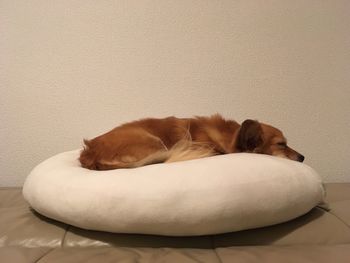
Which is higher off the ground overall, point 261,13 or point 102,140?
point 261,13

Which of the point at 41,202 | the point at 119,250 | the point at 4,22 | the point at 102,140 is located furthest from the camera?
the point at 4,22

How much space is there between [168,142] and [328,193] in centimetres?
75

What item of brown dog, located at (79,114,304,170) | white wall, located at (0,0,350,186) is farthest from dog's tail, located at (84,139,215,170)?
white wall, located at (0,0,350,186)

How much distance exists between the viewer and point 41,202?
44.6 inches

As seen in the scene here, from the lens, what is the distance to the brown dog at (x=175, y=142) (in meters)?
1.34

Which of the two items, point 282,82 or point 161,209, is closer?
point 161,209

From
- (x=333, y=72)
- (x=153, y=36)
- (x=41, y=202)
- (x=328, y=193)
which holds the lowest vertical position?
(x=328, y=193)

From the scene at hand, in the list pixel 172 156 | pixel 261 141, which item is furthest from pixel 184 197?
pixel 261 141

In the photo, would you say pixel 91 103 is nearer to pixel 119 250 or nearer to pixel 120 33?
pixel 120 33

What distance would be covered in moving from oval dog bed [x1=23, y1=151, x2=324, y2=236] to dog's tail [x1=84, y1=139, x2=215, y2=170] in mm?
190

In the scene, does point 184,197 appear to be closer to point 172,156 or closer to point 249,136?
point 172,156

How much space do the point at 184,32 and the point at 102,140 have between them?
0.75 m

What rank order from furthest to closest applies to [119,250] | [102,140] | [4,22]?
[4,22]
[102,140]
[119,250]

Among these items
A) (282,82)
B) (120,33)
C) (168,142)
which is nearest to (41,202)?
(168,142)
